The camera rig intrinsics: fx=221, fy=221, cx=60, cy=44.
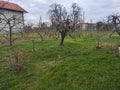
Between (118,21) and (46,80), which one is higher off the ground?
(118,21)

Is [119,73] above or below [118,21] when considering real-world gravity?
below

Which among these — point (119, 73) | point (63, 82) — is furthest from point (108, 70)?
point (63, 82)

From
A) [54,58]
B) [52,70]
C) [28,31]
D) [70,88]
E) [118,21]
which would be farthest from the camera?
[28,31]

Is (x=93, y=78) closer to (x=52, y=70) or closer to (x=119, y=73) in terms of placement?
(x=119, y=73)

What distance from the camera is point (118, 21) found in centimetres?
1727

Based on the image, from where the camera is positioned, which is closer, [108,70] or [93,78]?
[93,78]

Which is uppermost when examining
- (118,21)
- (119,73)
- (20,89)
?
(118,21)

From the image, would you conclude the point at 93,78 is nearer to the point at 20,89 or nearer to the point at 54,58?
the point at 20,89

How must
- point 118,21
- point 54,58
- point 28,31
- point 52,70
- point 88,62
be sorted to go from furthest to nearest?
point 28,31 → point 118,21 → point 54,58 → point 88,62 → point 52,70

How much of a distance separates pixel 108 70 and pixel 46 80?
2.54m

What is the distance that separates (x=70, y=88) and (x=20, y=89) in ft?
6.28

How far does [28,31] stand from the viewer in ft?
107

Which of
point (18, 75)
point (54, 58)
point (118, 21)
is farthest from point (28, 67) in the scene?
point (118, 21)

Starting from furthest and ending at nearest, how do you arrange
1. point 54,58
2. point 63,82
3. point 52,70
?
point 54,58 < point 52,70 < point 63,82
